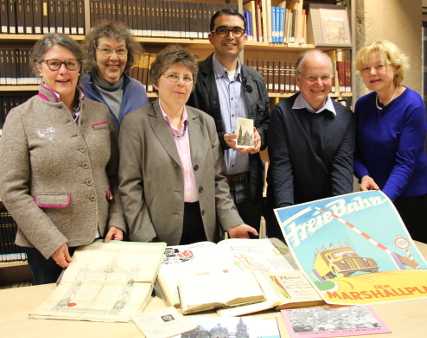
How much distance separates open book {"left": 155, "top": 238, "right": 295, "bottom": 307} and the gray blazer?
0.23 m

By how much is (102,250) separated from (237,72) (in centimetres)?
144

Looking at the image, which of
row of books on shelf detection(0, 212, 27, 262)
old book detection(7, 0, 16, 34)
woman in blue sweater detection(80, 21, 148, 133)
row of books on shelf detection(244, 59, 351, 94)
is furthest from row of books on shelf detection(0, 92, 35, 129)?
row of books on shelf detection(244, 59, 351, 94)

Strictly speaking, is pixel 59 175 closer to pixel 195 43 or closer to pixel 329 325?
pixel 329 325

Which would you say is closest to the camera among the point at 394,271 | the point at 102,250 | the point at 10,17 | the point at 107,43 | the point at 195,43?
the point at 394,271

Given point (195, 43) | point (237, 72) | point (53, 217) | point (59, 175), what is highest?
point (195, 43)

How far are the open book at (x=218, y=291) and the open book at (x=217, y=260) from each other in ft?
0.15

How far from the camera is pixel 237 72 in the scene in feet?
7.93

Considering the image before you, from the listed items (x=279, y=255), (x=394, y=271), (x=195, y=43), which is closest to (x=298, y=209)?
(x=279, y=255)

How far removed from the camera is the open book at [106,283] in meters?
1.19

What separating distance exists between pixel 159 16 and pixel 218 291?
2591 millimetres

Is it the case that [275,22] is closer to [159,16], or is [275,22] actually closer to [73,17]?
[159,16]

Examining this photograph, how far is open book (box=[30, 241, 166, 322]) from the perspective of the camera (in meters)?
1.19


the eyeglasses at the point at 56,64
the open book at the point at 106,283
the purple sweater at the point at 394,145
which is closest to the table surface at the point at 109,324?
the open book at the point at 106,283

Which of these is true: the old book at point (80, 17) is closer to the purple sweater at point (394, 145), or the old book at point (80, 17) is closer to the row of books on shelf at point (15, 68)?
the row of books on shelf at point (15, 68)
